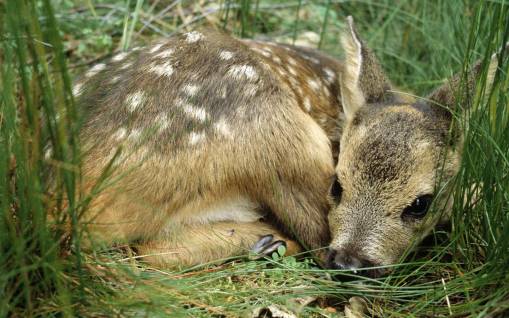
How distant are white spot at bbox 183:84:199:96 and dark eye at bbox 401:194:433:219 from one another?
1134mm

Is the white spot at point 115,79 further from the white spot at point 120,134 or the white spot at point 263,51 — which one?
the white spot at point 263,51

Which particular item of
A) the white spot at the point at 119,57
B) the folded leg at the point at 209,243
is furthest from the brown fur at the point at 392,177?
the white spot at the point at 119,57

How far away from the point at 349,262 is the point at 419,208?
452 mm

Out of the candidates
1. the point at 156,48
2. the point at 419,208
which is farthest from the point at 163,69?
the point at 419,208

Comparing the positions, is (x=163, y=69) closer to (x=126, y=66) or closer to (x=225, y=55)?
(x=126, y=66)

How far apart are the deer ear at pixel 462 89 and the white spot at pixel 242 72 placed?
88 cm

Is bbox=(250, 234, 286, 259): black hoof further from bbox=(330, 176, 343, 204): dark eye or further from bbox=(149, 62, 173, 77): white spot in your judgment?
bbox=(149, 62, 173, 77): white spot

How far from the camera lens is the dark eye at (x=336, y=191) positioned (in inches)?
137

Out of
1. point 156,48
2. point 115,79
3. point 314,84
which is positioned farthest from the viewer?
point 314,84

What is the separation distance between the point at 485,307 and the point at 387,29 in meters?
3.29

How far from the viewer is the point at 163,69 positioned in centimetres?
347

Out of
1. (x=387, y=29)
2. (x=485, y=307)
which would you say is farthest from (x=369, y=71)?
(x=387, y=29)

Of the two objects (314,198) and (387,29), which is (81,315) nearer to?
(314,198)

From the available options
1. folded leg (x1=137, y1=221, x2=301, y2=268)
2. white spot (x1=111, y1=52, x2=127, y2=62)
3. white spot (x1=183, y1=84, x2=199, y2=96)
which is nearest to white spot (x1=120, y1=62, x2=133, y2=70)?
white spot (x1=111, y1=52, x2=127, y2=62)
